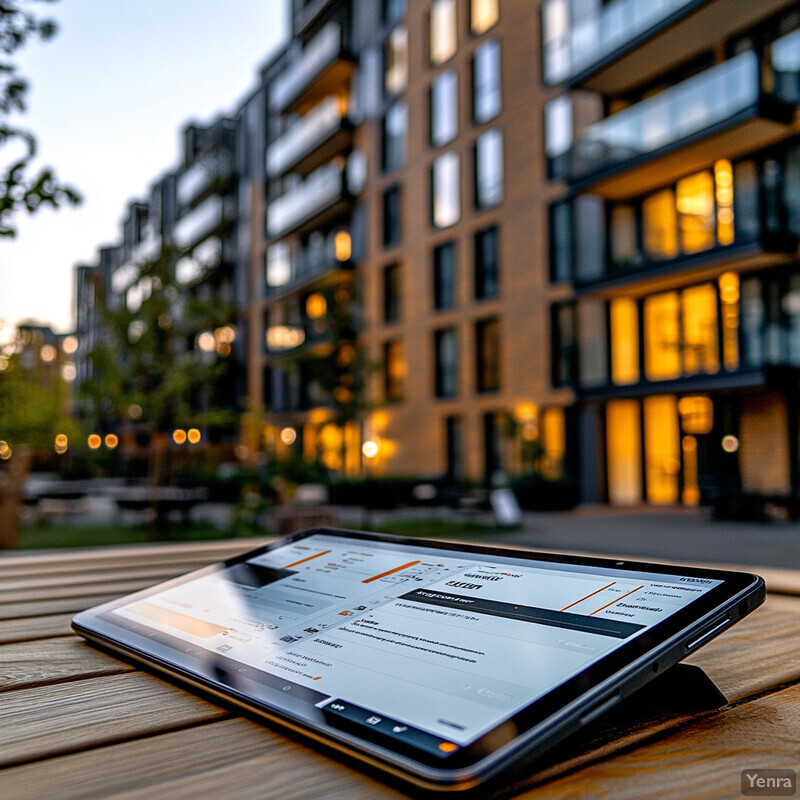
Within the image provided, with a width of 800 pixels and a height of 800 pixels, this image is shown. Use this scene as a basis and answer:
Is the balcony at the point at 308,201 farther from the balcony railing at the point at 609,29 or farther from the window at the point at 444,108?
the balcony railing at the point at 609,29

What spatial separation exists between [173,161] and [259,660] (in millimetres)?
60558

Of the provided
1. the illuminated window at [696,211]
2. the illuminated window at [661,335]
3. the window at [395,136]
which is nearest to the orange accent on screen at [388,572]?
the illuminated window at [696,211]

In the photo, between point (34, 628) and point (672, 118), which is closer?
point (34, 628)

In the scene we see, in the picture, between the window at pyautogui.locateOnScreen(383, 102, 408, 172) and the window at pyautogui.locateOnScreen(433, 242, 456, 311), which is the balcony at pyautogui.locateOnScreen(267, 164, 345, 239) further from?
the window at pyautogui.locateOnScreen(433, 242, 456, 311)

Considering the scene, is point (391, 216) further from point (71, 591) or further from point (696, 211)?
point (71, 591)

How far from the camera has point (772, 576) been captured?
202cm

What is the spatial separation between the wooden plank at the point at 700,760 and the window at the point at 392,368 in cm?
2809

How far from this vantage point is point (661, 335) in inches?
822

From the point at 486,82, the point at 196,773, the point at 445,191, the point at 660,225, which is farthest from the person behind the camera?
the point at 445,191

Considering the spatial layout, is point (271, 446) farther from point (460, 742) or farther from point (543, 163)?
point (460, 742)

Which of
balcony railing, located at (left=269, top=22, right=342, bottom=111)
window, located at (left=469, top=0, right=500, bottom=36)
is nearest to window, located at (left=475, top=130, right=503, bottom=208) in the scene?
window, located at (left=469, top=0, right=500, bottom=36)

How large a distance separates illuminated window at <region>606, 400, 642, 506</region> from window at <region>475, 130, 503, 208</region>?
782cm

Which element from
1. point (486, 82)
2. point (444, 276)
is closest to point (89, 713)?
point (444, 276)

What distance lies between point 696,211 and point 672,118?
2.46 m
